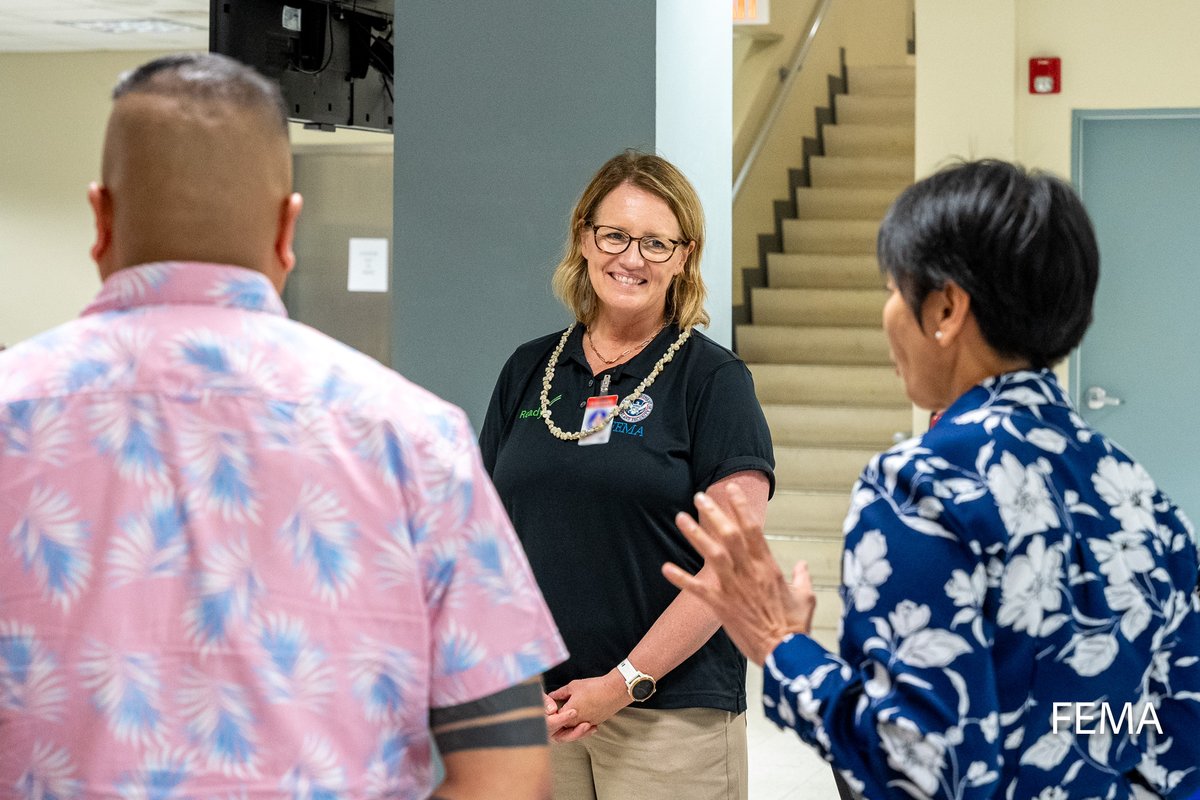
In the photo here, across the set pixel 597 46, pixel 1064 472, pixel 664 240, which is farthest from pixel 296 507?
pixel 597 46

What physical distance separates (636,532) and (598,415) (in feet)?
0.66

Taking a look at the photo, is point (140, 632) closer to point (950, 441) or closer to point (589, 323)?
point (950, 441)

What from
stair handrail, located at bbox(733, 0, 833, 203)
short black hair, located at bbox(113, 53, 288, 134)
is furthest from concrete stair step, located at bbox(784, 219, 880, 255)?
short black hair, located at bbox(113, 53, 288, 134)

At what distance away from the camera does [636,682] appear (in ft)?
6.66

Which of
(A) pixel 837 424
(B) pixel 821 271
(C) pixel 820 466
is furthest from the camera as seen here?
(B) pixel 821 271

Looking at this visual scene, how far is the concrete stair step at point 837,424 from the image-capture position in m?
7.20

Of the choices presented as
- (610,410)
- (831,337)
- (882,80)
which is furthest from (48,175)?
(610,410)

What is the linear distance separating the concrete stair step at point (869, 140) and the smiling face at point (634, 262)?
22.2ft

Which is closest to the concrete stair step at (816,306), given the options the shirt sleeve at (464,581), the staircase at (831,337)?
the staircase at (831,337)

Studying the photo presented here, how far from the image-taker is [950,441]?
47.9 inches

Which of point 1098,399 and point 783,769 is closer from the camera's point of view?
point 783,769

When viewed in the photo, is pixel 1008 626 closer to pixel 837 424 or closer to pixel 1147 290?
pixel 1147 290

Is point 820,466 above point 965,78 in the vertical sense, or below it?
below

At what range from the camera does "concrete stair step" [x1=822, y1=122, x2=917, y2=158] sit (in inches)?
345
